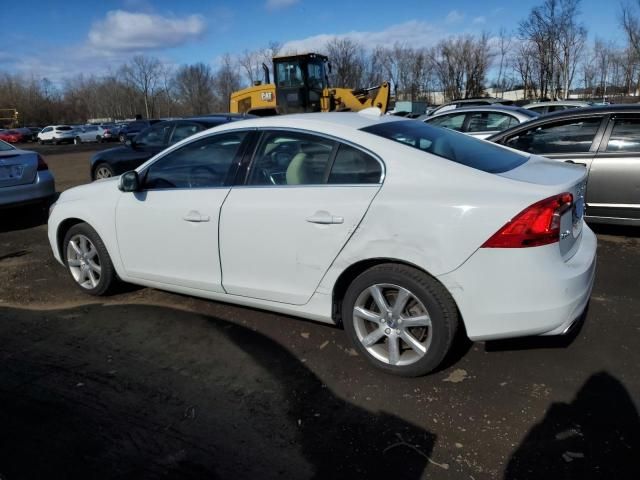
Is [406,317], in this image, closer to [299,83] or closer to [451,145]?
[451,145]

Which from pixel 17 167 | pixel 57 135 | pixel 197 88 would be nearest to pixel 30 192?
pixel 17 167

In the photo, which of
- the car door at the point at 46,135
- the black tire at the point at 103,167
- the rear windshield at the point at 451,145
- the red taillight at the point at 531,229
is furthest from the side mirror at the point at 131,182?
the car door at the point at 46,135

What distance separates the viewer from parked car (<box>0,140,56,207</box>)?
7.68 meters

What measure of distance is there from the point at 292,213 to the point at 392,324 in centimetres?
93

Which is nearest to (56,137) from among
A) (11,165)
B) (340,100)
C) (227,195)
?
(340,100)

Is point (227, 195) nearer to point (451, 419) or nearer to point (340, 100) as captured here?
point (451, 419)

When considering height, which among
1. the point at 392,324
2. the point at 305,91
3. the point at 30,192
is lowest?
the point at 392,324

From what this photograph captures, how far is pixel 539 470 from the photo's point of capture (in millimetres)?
2357

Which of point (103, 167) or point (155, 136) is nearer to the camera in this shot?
point (155, 136)

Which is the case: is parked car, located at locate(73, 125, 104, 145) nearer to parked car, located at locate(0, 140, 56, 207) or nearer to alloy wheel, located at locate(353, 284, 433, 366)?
parked car, located at locate(0, 140, 56, 207)

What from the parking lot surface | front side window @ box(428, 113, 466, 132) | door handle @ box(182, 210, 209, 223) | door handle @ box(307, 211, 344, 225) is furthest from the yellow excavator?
door handle @ box(307, 211, 344, 225)

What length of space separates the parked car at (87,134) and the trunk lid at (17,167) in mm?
40042

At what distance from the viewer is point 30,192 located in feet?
26.2

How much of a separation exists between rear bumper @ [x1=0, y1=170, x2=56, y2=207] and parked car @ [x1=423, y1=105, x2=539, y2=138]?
6.59 meters
